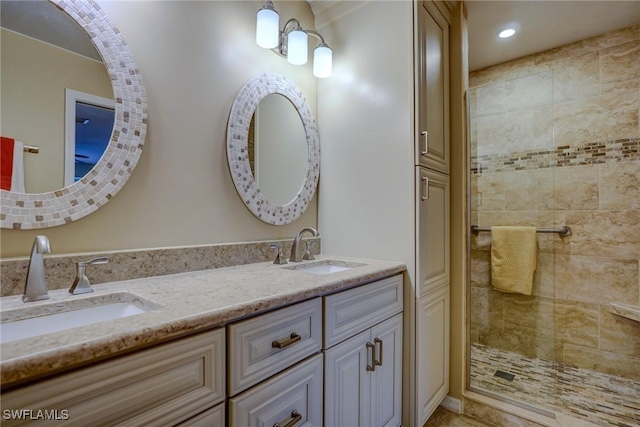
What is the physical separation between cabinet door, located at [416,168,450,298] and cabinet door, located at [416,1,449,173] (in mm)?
85

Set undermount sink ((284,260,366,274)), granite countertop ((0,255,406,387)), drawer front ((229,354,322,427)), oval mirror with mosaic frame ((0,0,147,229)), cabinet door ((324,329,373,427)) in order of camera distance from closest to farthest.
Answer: granite countertop ((0,255,406,387))
drawer front ((229,354,322,427))
oval mirror with mosaic frame ((0,0,147,229))
cabinet door ((324,329,373,427))
undermount sink ((284,260,366,274))

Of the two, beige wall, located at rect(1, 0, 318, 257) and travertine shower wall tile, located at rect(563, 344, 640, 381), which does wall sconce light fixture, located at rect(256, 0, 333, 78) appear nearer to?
beige wall, located at rect(1, 0, 318, 257)

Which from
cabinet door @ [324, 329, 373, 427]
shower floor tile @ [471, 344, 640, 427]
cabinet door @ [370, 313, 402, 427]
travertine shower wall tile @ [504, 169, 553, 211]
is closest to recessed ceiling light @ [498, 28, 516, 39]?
travertine shower wall tile @ [504, 169, 553, 211]

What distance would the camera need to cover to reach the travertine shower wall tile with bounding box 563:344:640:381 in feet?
6.46

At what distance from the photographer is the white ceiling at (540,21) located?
1.83 metres

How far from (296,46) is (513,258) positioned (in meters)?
2.13

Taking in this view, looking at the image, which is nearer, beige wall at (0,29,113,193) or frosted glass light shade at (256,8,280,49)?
beige wall at (0,29,113,193)

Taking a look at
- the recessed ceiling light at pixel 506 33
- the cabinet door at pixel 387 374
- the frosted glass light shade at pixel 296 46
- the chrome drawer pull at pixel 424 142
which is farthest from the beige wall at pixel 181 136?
the recessed ceiling light at pixel 506 33

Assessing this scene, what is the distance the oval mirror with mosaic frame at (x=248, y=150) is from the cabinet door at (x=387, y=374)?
2.43 ft

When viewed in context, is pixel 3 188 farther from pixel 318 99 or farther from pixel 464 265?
pixel 464 265

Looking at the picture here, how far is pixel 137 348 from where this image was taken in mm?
601

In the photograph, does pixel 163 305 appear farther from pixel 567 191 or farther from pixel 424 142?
pixel 567 191

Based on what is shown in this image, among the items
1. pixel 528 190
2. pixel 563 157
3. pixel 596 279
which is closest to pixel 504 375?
pixel 596 279

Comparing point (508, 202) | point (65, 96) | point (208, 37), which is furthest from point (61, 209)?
point (508, 202)
